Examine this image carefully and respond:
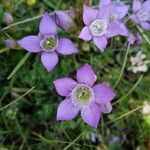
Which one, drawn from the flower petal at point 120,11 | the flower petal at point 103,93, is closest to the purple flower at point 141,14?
the flower petal at point 120,11

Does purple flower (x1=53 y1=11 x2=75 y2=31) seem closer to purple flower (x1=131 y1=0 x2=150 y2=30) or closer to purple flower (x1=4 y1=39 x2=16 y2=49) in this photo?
purple flower (x1=4 y1=39 x2=16 y2=49)

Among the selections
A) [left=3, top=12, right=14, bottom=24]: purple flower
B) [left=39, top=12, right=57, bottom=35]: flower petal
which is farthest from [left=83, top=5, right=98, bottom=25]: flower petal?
[left=3, top=12, right=14, bottom=24]: purple flower

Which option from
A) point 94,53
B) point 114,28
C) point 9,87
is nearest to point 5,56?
point 9,87

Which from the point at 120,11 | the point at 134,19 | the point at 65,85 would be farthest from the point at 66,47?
the point at 134,19

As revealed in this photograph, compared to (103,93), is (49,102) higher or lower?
lower

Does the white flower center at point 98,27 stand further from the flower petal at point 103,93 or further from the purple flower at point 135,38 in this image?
the purple flower at point 135,38

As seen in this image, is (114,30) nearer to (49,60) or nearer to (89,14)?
(89,14)
